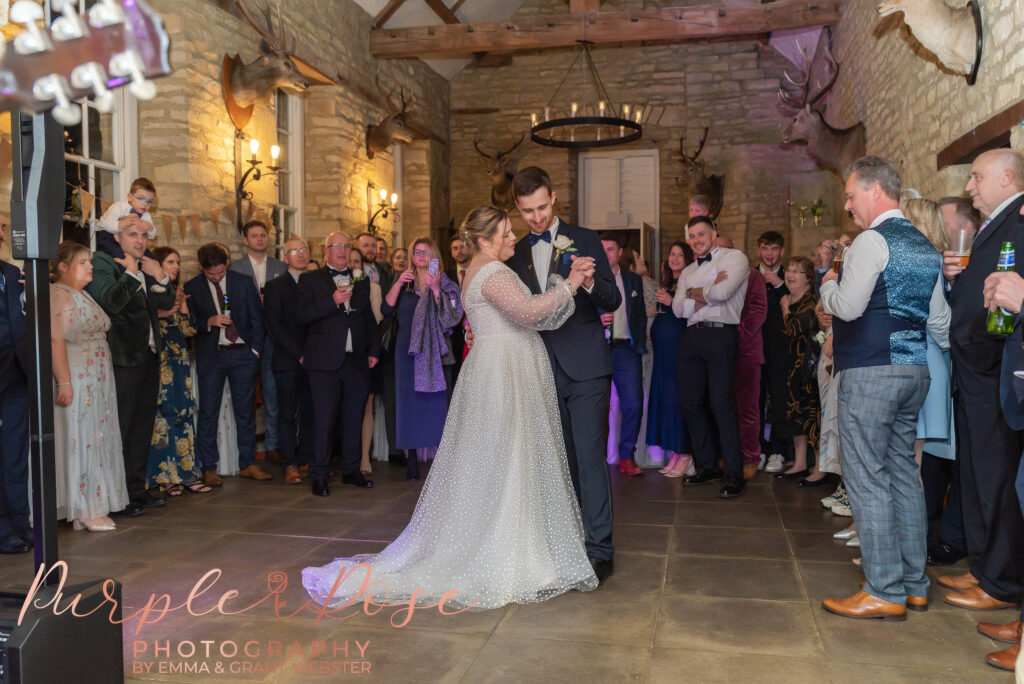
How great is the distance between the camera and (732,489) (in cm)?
489

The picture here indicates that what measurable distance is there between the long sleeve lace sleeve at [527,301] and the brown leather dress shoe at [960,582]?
1.82 m

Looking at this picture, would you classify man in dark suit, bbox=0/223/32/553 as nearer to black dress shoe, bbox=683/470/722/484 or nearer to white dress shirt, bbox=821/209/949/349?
white dress shirt, bbox=821/209/949/349

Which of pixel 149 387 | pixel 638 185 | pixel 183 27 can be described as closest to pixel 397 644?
pixel 149 387

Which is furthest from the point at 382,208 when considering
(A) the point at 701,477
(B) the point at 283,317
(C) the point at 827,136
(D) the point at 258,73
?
(A) the point at 701,477

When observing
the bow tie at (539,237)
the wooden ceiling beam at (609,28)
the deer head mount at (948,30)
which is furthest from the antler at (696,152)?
the bow tie at (539,237)

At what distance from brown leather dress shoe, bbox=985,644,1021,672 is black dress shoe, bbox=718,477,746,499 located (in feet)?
7.89

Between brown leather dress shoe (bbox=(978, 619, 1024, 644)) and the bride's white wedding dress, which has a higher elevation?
the bride's white wedding dress

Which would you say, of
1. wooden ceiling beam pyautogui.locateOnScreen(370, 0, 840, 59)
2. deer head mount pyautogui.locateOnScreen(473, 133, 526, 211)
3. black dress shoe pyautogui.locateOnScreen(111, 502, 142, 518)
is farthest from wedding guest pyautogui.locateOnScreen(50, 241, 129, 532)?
deer head mount pyautogui.locateOnScreen(473, 133, 526, 211)

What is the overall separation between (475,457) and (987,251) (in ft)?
6.68

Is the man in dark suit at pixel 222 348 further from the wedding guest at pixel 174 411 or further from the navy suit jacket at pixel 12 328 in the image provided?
the navy suit jacket at pixel 12 328

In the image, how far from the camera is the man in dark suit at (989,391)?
2881 millimetres

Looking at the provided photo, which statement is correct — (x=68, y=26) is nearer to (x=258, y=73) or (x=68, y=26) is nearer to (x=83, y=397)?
(x=83, y=397)

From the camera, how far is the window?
811cm

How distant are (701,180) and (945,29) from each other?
6.51 m
